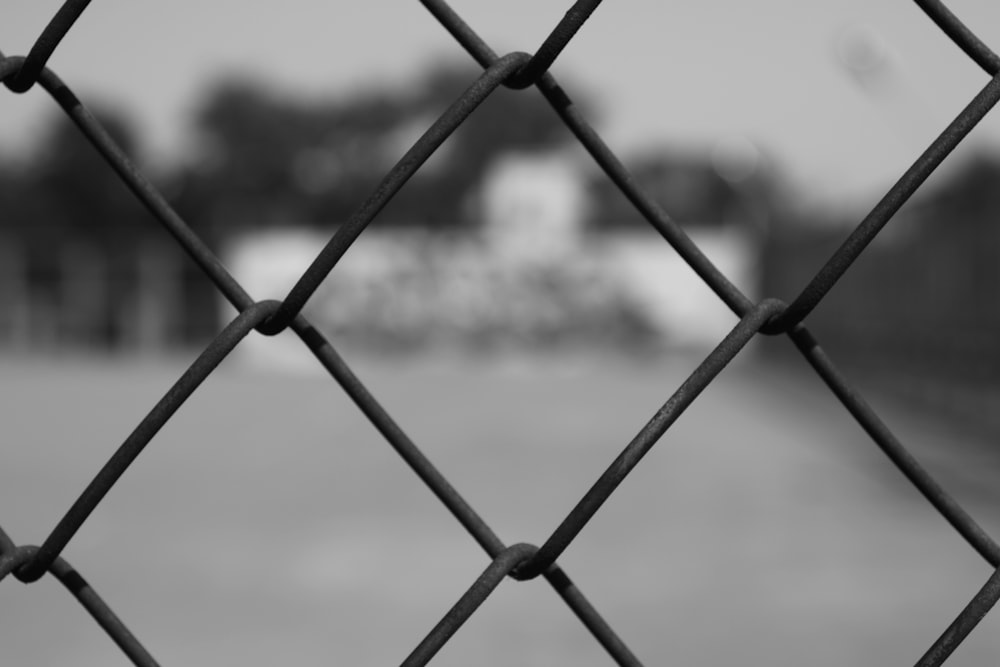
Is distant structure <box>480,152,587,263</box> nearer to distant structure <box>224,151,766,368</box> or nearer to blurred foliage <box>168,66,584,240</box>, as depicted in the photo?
distant structure <box>224,151,766,368</box>

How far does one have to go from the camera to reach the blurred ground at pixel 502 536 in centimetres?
258

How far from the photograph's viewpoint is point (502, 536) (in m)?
3.48

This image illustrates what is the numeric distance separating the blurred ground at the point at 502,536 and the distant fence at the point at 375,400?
2.04m

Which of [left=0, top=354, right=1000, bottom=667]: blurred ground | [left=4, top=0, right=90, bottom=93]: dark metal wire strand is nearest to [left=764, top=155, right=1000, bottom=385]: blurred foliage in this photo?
[left=0, top=354, right=1000, bottom=667]: blurred ground

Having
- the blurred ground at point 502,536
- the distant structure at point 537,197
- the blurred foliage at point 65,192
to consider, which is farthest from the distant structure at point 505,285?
the blurred foliage at point 65,192

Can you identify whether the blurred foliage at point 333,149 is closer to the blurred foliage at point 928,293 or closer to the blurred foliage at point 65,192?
the blurred foliage at point 65,192

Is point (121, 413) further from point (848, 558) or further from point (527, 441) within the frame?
point (848, 558)

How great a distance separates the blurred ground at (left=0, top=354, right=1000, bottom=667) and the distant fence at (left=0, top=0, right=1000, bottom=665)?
6.68 feet

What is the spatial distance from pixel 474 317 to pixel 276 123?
51.2 feet

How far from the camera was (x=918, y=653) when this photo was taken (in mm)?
2426

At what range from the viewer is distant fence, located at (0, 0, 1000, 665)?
0.43 m

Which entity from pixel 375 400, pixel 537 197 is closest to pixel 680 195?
pixel 537 197

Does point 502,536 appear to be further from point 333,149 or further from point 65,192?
point 333,149

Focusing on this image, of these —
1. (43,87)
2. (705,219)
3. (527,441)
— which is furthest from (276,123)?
(43,87)
